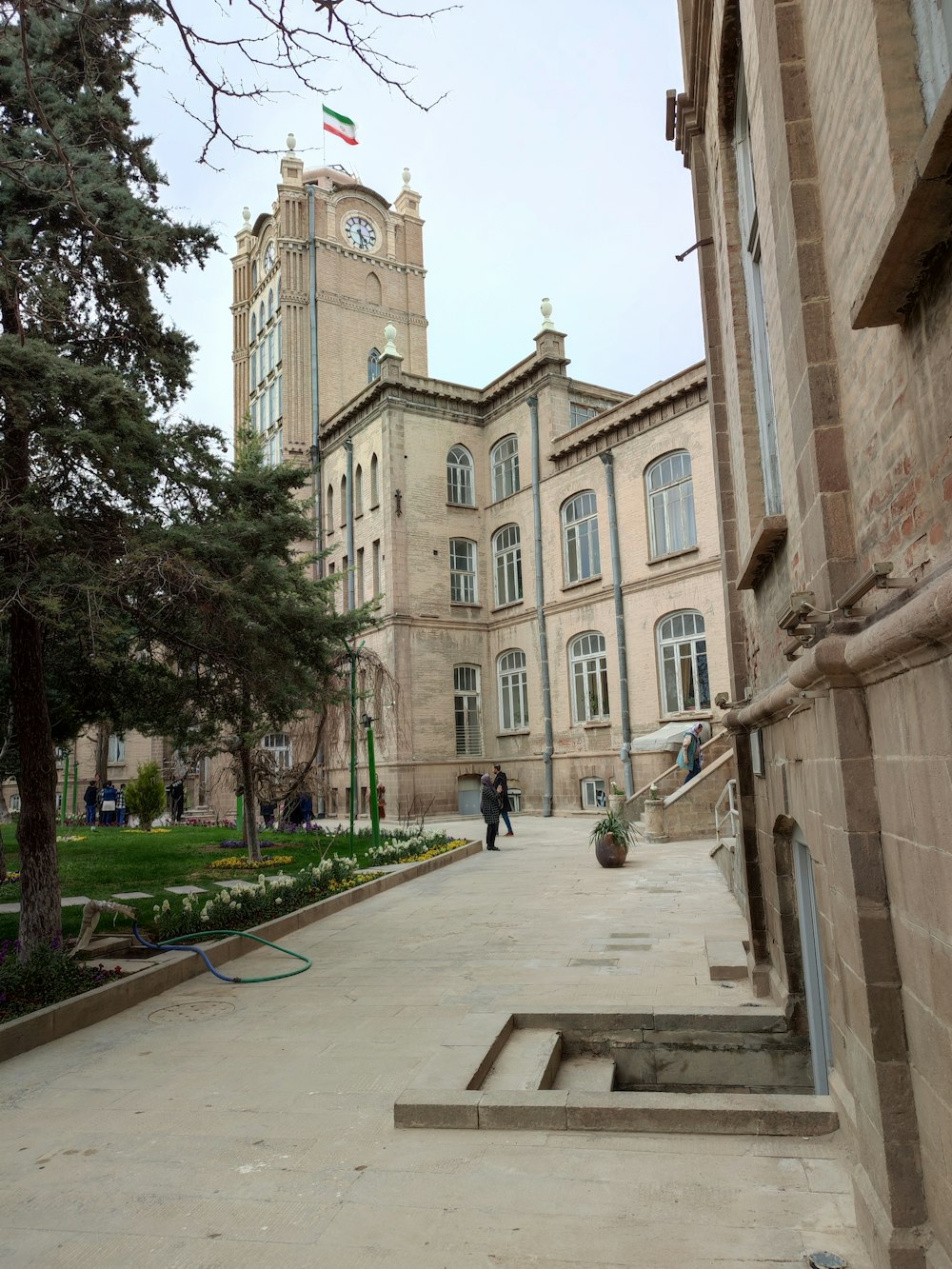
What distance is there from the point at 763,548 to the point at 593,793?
75.1ft

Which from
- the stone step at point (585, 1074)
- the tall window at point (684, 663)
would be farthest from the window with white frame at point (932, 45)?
the tall window at point (684, 663)

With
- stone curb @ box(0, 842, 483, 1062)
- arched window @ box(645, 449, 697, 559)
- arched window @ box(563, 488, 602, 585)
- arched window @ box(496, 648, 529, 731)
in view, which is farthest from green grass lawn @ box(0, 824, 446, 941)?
arched window @ box(645, 449, 697, 559)

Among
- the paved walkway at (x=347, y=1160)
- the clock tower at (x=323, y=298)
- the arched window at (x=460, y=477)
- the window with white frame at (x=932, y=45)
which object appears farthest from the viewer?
the clock tower at (x=323, y=298)

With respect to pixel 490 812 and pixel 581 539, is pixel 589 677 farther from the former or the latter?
pixel 490 812

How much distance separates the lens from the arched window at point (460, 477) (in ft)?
109

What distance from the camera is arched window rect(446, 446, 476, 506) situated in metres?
33.4

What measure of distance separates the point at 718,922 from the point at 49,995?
22.4 feet

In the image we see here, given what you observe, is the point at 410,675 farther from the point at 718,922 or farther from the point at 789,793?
the point at 789,793

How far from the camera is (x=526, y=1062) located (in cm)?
595

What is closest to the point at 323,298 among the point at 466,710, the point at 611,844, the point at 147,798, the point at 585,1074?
the point at 466,710

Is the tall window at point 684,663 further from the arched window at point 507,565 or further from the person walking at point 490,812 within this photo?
the arched window at point 507,565

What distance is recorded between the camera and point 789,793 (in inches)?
218

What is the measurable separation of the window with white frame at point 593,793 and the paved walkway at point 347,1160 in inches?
751

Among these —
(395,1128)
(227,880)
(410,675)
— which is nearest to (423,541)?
(410,675)
